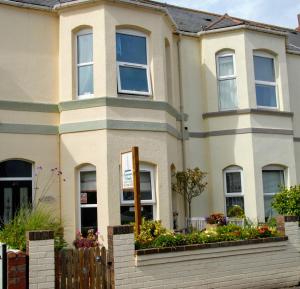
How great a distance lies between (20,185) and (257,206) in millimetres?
7099

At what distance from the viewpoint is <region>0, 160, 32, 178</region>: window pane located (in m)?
12.7

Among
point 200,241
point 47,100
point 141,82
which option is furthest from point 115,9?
point 200,241

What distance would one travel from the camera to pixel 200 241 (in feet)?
31.7

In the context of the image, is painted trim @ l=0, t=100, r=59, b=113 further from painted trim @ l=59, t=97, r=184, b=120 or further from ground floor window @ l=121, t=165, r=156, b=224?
ground floor window @ l=121, t=165, r=156, b=224

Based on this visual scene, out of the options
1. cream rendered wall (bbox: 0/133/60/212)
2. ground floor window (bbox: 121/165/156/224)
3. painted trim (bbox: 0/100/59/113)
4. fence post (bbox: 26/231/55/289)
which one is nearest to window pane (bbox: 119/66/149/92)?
painted trim (bbox: 0/100/59/113)

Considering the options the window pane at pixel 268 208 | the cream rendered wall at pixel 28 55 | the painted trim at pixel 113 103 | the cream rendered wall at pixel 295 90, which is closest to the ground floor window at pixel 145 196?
the painted trim at pixel 113 103

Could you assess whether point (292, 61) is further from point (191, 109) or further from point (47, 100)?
point (47, 100)

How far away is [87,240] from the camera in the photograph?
12.0 m

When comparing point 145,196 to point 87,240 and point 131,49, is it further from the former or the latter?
point 131,49

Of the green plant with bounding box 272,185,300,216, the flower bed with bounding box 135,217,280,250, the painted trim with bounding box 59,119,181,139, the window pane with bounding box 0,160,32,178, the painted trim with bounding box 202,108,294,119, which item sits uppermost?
the painted trim with bounding box 202,108,294,119

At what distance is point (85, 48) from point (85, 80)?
35.4 inches

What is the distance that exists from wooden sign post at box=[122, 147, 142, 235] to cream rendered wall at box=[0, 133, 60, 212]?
420 centimetres

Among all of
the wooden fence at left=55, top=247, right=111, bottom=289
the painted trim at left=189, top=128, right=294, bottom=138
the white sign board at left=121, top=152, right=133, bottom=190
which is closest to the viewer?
the wooden fence at left=55, top=247, right=111, bottom=289

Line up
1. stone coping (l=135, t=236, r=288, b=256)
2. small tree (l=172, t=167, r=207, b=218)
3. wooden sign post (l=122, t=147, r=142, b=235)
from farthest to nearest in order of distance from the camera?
small tree (l=172, t=167, r=207, b=218) < wooden sign post (l=122, t=147, r=142, b=235) < stone coping (l=135, t=236, r=288, b=256)
